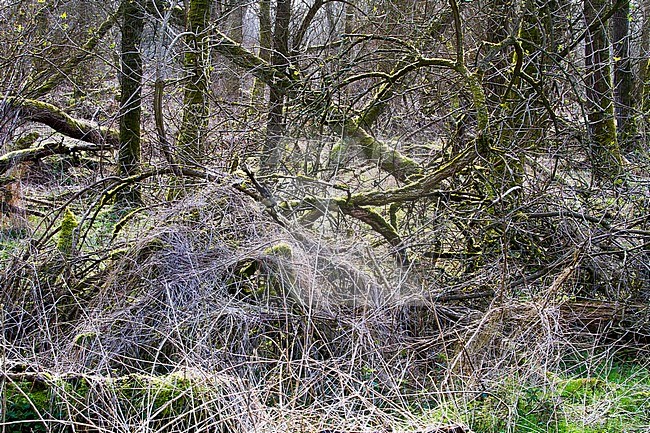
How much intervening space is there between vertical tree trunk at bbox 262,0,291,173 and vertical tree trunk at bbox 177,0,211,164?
0.80 meters

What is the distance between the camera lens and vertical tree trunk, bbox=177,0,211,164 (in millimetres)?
7312

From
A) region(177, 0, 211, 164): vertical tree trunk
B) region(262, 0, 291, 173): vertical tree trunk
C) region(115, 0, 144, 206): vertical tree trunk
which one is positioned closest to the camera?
region(177, 0, 211, 164): vertical tree trunk

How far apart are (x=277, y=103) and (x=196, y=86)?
3.46 feet

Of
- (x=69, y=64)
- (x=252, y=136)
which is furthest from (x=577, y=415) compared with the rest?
(x=69, y=64)

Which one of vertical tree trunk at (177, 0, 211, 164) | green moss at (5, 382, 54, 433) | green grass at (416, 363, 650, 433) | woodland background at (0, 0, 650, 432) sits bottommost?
green moss at (5, 382, 54, 433)

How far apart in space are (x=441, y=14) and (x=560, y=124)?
1.88 meters

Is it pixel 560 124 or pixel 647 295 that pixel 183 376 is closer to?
pixel 647 295

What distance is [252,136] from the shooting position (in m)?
8.02

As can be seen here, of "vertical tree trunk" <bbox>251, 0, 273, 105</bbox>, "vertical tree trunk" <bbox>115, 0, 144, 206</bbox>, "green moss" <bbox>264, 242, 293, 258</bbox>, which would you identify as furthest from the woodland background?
"vertical tree trunk" <bbox>251, 0, 273, 105</bbox>

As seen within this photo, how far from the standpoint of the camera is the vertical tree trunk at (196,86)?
288 inches

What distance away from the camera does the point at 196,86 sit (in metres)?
7.55

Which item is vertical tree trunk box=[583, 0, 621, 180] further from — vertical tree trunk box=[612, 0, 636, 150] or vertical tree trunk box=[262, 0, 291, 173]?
vertical tree trunk box=[262, 0, 291, 173]

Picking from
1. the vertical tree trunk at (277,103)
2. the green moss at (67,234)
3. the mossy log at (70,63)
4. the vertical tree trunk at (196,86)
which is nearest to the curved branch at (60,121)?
the mossy log at (70,63)

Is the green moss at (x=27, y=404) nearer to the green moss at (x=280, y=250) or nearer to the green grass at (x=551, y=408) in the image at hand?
the green moss at (x=280, y=250)
